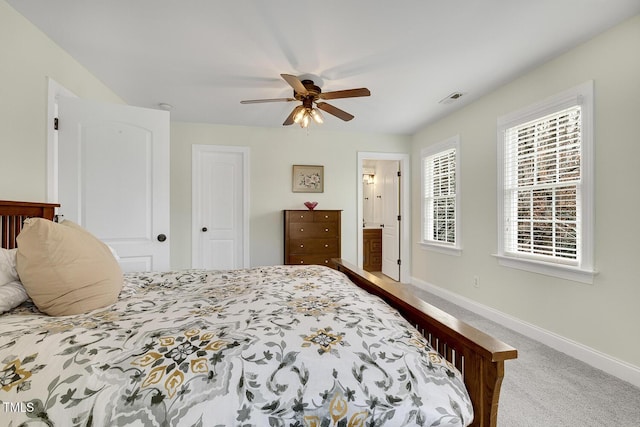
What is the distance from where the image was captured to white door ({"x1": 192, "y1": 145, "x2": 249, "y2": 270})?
3982 mm

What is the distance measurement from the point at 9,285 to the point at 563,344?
3.51 metres

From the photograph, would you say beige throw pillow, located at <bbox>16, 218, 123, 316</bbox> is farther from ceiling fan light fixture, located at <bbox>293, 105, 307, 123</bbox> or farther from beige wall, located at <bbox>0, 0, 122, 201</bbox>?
ceiling fan light fixture, located at <bbox>293, 105, 307, 123</bbox>

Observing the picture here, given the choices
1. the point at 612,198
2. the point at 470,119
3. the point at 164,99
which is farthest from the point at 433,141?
the point at 164,99

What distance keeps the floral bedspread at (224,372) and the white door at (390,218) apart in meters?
3.93

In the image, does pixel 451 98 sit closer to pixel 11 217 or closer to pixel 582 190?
pixel 582 190

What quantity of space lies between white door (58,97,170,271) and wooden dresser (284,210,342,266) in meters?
1.71

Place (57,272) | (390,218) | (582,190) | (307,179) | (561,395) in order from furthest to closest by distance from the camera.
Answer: (390,218), (307,179), (582,190), (561,395), (57,272)

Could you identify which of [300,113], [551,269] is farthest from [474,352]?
[300,113]

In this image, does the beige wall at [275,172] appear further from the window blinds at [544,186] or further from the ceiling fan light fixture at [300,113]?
the window blinds at [544,186]

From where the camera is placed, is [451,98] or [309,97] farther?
[451,98]

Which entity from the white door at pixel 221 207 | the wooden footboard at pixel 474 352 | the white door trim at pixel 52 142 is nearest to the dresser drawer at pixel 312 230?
the white door at pixel 221 207

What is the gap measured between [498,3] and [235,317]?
91.3 inches

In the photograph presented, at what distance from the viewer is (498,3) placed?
1719 mm

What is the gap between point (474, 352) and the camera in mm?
869
